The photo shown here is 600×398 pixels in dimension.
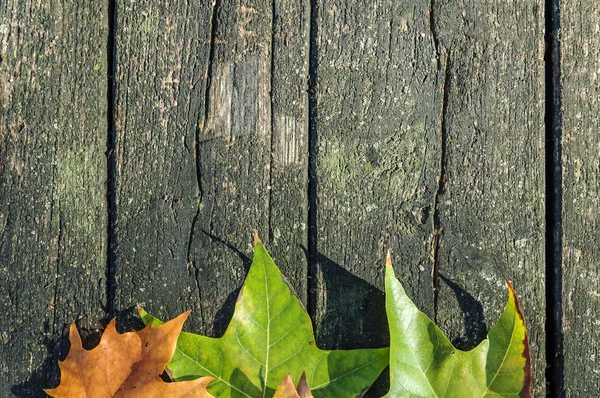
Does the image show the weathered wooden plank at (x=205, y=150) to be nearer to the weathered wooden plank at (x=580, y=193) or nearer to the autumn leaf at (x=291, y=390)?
the autumn leaf at (x=291, y=390)

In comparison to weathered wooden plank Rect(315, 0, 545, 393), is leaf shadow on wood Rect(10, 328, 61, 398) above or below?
below

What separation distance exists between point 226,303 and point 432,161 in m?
0.65

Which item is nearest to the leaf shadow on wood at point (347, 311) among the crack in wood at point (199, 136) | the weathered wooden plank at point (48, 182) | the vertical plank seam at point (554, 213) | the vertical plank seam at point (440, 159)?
the vertical plank seam at point (440, 159)

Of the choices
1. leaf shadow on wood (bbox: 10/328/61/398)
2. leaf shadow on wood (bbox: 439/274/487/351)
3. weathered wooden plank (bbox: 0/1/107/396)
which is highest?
weathered wooden plank (bbox: 0/1/107/396)

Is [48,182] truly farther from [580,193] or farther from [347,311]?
[580,193]

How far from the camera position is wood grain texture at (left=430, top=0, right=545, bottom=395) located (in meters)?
1.51

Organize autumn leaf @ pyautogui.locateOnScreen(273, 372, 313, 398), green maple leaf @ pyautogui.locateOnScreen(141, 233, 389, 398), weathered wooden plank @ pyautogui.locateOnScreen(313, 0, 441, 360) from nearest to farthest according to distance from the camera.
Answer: autumn leaf @ pyautogui.locateOnScreen(273, 372, 313, 398) → green maple leaf @ pyautogui.locateOnScreen(141, 233, 389, 398) → weathered wooden plank @ pyautogui.locateOnScreen(313, 0, 441, 360)

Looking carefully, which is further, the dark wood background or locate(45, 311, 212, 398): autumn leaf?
the dark wood background

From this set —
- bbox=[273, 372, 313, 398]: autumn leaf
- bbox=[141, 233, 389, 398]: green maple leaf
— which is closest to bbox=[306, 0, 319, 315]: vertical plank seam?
bbox=[141, 233, 389, 398]: green maple leaf

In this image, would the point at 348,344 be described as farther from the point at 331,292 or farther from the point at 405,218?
the point at 405,218

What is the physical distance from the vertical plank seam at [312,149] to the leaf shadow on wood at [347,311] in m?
0.01

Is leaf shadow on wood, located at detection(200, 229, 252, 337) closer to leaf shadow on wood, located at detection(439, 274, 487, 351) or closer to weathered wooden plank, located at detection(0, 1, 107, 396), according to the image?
weathered wooden plank, located at detection(0, 1, 107, 396)

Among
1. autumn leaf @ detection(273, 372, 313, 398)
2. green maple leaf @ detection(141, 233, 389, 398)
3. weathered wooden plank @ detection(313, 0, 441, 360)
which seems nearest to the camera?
autumn leaf @ detection(273, 372, 313, 398)

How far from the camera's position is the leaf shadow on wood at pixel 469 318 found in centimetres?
150
